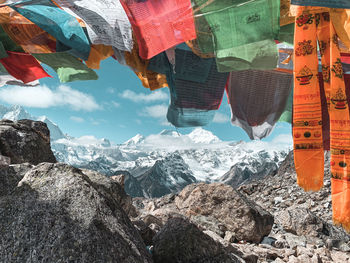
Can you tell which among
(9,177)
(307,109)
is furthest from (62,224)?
(307,109)

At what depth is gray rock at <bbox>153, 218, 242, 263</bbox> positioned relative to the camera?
215cm

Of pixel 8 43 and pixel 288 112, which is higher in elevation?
pixel 8 43

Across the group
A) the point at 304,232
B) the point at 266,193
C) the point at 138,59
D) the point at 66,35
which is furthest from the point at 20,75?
the point at 266,193

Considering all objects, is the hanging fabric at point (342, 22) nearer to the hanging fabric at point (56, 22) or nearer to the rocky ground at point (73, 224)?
the rocky ground at point (73, 224)

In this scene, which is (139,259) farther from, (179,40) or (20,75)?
(20,75)

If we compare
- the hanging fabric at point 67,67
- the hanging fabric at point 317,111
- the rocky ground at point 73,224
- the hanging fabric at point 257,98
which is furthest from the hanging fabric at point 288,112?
the hanging fabric at point 67,67

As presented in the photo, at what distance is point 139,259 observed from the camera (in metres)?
1.60

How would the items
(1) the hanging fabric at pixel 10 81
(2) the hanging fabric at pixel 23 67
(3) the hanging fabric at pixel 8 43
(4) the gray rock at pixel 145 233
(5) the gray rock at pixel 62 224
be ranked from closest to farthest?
(5) the gray rock at pixel 62 224 < (4) the gray rock at pixel 145 233 < (3) the hanging fabric at pixel 8 43 < (2) the hanging fabric at pixel 23 67 < (1) the hanging fabric at pixel 10 81

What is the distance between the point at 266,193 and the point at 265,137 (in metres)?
10.8

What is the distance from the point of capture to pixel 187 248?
219 cm

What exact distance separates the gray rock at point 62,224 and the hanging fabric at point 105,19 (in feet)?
7.83

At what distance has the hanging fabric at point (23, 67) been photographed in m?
4.96

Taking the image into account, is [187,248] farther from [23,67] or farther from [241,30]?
[23,67]

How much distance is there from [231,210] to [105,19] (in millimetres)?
4648
